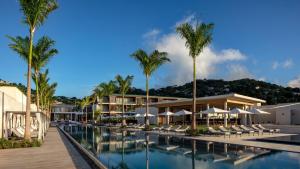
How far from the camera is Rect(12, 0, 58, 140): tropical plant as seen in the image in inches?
646

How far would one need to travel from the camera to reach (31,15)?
16641mm

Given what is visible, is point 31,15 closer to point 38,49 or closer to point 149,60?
point 38,49

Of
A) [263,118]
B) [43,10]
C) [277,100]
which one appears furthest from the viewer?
[277,100]

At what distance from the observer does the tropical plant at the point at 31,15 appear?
53.8 ft

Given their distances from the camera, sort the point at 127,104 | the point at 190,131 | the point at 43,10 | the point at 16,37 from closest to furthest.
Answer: the point at 43,10 < the point at 16,37 < the point at 190,131 < the point at 127,104

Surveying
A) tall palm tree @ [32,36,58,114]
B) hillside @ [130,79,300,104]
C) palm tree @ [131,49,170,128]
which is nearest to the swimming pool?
tall palm tree @ [32,36,58,114]

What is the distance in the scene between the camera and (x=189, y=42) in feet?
81.2

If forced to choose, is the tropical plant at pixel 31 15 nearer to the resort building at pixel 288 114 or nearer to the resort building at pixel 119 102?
the resort building at pixel 288 114

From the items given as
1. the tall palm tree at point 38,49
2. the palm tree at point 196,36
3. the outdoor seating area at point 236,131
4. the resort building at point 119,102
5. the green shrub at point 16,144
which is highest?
the palm tree at point 196,36

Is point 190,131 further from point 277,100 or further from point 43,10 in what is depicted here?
point 277,100

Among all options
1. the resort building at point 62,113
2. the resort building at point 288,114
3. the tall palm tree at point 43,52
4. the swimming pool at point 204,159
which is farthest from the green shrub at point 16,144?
the resort building at point 62,113

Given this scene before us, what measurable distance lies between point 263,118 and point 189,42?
21.8m

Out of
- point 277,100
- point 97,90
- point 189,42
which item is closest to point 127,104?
point 97,90

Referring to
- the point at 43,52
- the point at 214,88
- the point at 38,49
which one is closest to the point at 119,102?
the point at 214,88
